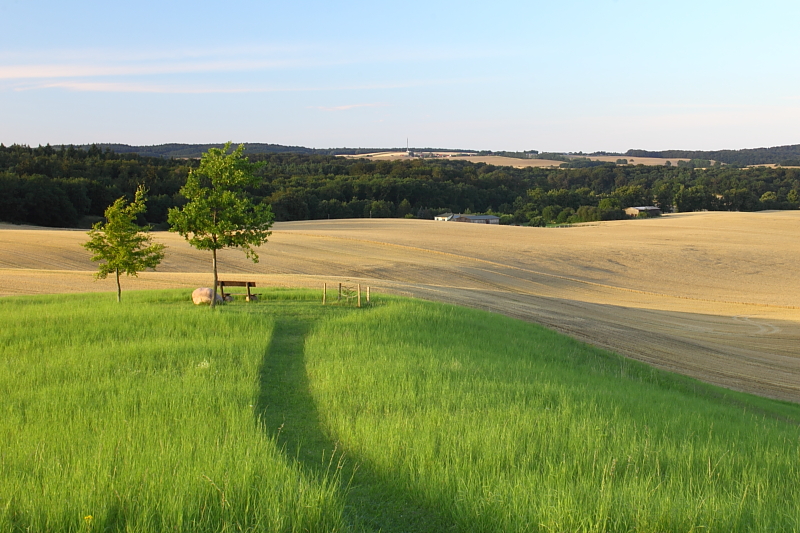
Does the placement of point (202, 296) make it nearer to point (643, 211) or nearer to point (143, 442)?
point (143, 442)

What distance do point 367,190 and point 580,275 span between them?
67236 millimetres

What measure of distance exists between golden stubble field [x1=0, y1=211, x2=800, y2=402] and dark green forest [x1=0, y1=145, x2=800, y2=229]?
19.9 m

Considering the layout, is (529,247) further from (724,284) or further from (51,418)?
(51,418)

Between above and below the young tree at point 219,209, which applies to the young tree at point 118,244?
below

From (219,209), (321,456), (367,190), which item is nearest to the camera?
(321,456)

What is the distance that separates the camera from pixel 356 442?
29.9 ft

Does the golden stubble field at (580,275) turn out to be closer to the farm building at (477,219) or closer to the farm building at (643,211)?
the farm building at (643,211)

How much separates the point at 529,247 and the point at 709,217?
43.2 m

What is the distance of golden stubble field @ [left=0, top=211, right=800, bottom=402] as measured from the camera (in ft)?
85.3

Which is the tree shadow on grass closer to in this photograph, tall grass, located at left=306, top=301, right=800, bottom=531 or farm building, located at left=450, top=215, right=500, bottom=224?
tall grass, located at left=306, top=301, right=800, bottom=531

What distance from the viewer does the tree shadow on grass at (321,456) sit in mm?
7113

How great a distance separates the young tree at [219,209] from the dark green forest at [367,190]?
42755 mm

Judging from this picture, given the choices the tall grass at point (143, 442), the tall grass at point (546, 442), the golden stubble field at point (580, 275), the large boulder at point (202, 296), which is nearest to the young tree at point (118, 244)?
the large boulder at point (202, 296)

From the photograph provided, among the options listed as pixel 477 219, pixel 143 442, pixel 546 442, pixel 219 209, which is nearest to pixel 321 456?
pixel 143 442
